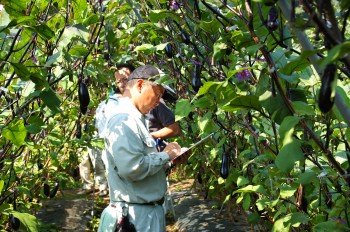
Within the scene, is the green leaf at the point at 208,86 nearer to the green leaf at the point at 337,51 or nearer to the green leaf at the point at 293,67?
the green leaf at the point at 293,67

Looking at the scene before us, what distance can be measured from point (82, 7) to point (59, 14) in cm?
23

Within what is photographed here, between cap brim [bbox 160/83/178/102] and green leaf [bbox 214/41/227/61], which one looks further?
cap brim [bbox 160/83/178/102]

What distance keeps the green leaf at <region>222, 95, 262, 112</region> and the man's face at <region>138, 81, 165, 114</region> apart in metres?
1.33

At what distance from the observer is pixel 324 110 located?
722 millimetres

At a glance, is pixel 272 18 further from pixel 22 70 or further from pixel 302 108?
pixel 22 70

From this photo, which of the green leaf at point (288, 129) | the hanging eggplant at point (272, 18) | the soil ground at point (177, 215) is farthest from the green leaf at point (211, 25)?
the soil ground at point (177, 215)

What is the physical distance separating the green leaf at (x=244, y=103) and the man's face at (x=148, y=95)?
4.37ft

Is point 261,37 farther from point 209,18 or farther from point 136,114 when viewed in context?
point 136,114

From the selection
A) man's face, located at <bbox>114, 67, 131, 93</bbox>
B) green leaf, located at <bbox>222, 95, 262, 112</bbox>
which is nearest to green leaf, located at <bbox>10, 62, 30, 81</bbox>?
green leaf, located at <bbox>222, 95, 262, 112</bbox>

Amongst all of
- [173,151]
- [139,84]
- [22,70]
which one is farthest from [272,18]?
[173,151]

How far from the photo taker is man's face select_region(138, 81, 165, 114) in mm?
2445

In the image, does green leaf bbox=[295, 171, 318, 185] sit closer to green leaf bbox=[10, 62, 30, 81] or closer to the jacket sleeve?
green leaf bbox=[10, 62, 30, 81]

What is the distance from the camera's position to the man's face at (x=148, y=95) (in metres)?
2.44

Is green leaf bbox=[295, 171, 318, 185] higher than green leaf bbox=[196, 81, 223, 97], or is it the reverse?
green leaf bbox=[196, 81, 223, 97]
